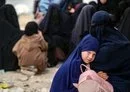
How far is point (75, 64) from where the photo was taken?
182 inches

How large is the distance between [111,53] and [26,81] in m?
3.32

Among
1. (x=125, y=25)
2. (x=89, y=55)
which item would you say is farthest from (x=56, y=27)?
(x=89, y=55)

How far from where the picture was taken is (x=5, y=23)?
859cm

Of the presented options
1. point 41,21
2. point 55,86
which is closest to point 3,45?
point 41,21

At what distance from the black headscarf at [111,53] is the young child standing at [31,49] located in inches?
137

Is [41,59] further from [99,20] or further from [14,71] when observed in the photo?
[99,20]

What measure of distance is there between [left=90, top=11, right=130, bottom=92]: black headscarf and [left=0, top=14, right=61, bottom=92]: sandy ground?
2.64m

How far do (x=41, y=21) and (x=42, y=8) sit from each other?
1.00m

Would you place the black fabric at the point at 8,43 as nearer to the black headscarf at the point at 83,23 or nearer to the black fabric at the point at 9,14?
the black fabric at the point at 9,14

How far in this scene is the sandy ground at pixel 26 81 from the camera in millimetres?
7219

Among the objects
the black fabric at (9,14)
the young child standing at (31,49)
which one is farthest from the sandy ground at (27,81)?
the black fabric at (9,14)

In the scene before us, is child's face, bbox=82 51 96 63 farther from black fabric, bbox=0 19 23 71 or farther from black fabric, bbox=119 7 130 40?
black fabric, bbox=0 19 23 71

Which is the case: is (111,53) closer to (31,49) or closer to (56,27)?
(31,49)

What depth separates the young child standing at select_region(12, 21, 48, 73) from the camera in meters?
8.01
